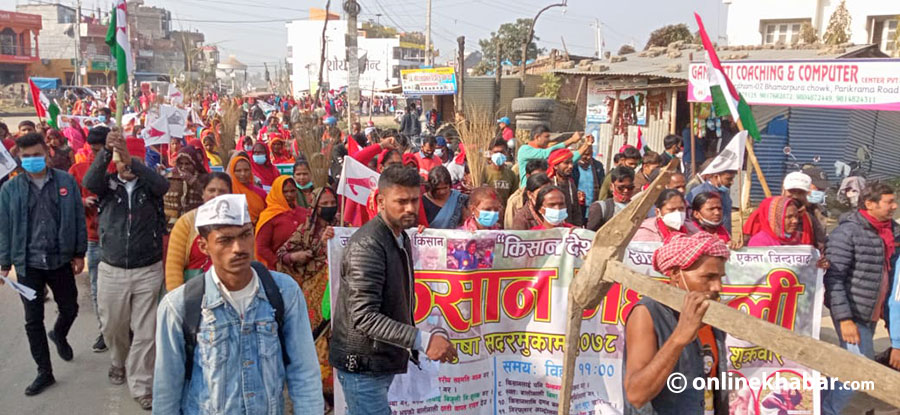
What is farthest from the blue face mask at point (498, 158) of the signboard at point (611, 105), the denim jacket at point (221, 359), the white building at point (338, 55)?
the white building at point (338, 55)

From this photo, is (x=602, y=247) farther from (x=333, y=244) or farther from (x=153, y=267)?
(x=153, y=267)

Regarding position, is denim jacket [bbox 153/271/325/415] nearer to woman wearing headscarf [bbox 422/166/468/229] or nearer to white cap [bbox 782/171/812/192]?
woman wearing headscarf [bbox 422/166/468/229]

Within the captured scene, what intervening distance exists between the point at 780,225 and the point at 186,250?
4.08m

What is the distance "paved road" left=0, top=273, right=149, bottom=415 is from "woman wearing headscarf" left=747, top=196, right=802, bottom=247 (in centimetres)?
460

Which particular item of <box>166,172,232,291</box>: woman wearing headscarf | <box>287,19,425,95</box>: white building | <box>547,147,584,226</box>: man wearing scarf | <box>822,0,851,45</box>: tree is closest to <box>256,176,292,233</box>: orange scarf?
<box>166,172,232,291</box>: woman wearing headscarf

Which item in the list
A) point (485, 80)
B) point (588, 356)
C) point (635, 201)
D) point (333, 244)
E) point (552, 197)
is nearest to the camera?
point (635, 201)

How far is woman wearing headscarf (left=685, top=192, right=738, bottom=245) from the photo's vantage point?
491 centimetres

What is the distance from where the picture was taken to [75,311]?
5.48 meters

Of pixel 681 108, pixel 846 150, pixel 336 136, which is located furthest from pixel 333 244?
pixel 846 150

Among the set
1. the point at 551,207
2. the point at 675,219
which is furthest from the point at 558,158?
the point at 675,219

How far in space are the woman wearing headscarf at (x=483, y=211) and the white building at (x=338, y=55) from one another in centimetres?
7021

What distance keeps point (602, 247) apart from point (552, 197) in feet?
8.92

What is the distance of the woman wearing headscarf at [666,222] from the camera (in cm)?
468

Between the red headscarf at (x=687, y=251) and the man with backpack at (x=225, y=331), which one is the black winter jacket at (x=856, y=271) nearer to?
the red headscarf at (x=687, y=251)
